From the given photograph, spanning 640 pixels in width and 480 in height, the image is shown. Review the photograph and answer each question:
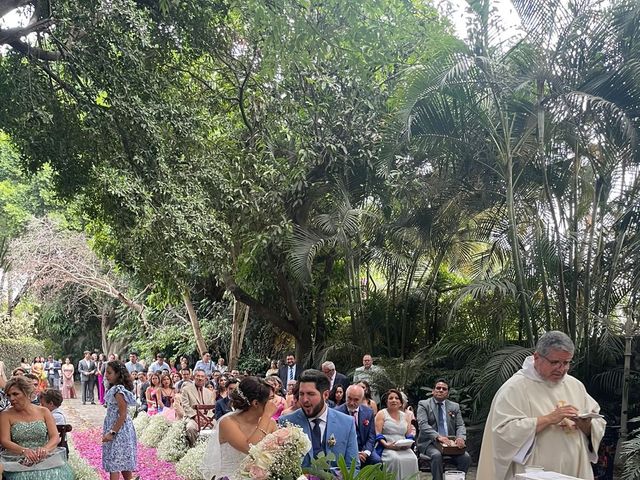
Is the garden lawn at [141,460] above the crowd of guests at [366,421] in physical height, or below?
below

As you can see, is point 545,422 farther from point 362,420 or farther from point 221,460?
point 362,420

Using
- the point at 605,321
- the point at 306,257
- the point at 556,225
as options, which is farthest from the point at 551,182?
the point at 306,257

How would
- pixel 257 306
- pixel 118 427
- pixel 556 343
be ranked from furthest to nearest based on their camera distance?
pixel 257 306
pixel 118 427
pixel 556 343

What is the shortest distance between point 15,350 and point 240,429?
3091 cm

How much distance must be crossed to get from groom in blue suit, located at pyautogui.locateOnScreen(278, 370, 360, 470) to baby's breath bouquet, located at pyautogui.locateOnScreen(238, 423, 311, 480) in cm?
48

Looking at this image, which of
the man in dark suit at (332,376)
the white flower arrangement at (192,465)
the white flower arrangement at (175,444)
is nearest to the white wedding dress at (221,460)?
the white flower arrangement at (192,465)

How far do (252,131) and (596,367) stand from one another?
766 centimetres

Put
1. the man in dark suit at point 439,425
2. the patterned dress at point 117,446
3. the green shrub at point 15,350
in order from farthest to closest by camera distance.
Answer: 1. the green shrub at point 15,350
2. the man in dark suit at point 439,425
3. the patterned dress at point 117,446

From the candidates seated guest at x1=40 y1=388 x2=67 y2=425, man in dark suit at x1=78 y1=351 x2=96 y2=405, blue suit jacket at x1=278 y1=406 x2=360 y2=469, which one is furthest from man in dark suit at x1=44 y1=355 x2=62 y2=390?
blue suit jacket at x1=278 y1=406 x2=360 y2=469

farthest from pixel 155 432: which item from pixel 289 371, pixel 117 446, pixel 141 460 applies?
pixel 117 446

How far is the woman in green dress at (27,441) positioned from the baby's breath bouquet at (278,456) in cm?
336

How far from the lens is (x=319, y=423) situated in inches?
225

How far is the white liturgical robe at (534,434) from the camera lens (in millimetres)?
5062

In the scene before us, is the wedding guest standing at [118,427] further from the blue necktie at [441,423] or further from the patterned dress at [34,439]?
the blue necktie at [441,423]
